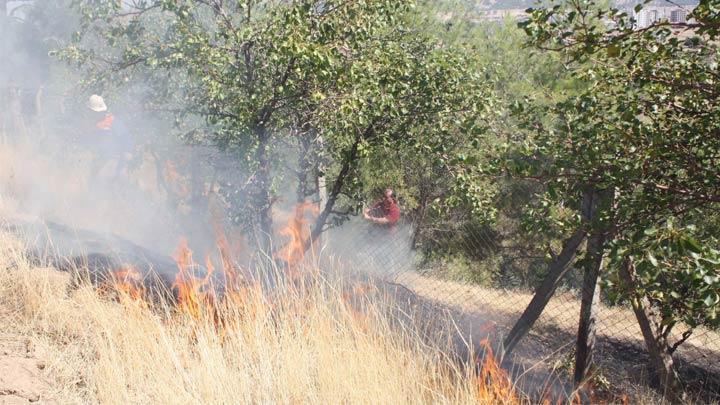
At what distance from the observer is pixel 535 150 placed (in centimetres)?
479

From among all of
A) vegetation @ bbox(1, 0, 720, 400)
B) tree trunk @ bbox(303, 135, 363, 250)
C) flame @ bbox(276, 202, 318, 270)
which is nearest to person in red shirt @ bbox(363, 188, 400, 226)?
vegetation @ bbox(1, 0, 720, 400)

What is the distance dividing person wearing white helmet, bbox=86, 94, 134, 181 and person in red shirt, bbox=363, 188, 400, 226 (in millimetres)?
4371

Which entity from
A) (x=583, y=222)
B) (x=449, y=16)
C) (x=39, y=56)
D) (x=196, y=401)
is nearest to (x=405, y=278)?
(x=449, y=16)

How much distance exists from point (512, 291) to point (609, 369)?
8.31 feet

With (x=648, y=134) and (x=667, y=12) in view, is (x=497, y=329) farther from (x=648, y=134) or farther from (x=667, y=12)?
(x=667, y=12)

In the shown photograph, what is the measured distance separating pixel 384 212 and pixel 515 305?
2.37 meters

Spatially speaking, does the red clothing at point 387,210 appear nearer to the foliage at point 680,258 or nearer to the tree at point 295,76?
the tree at point 295,76

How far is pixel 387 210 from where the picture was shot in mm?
9844

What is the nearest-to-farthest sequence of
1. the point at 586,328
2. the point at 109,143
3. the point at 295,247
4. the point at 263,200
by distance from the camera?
the point at 586,328 → the point at 295,247 → the point at 263,200 → the point at 109,143

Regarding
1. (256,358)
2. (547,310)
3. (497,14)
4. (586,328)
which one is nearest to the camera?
(256,358)

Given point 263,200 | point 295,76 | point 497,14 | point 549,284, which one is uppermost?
point 497,14

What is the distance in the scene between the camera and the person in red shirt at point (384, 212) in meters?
9.66

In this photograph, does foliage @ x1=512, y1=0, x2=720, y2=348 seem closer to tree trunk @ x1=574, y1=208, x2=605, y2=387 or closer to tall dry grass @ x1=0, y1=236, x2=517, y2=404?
tall dry grass @ x1=0, y1=236, x2=517, y2=404

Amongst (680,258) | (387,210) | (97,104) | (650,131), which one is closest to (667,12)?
(650,131)
